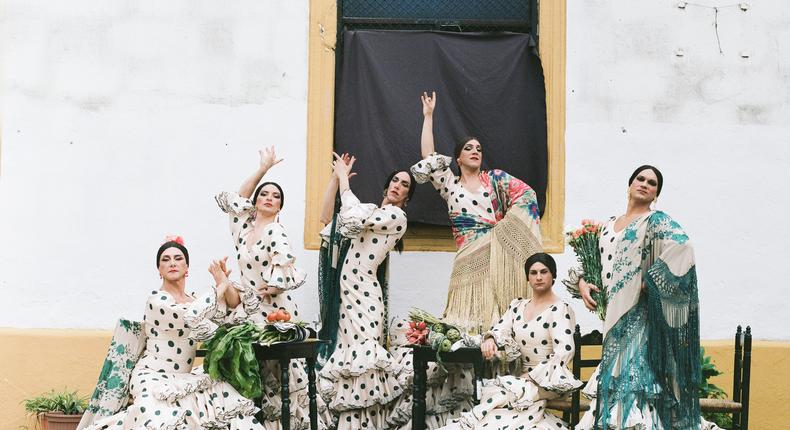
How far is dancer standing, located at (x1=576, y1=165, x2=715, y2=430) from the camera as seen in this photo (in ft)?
29.8

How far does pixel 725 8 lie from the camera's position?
12141 millimetres

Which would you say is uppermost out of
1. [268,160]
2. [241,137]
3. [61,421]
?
[241,137]

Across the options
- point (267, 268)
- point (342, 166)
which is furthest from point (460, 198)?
point (267, 268)

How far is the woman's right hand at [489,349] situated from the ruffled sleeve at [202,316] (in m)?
1.91

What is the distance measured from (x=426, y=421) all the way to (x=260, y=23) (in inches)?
147

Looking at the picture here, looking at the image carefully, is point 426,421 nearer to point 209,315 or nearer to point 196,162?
point 209,315

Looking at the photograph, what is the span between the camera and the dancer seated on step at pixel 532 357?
9.74 m

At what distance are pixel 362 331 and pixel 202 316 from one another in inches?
58.4

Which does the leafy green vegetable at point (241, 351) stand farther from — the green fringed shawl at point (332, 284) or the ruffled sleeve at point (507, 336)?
the ruffled sleeve at point (507, 336)

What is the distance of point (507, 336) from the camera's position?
1017 centimetres

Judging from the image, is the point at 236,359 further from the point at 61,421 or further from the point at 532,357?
the point at 532,357

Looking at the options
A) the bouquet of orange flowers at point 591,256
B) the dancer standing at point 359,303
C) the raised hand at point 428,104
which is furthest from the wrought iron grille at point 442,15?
the bouquet of orange flowers at point 591,256

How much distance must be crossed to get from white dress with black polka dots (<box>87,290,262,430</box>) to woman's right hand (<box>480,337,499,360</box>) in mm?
1664

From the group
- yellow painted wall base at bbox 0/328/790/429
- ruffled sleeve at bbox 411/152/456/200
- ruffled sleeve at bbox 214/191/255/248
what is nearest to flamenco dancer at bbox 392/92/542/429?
ruffled sleeve at bbox 411/152/456/200
